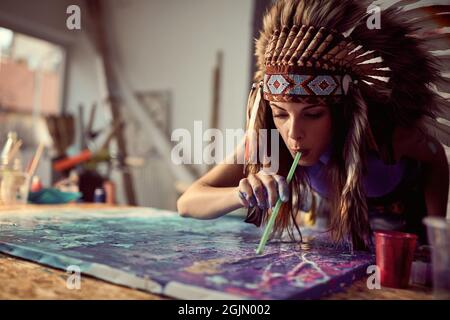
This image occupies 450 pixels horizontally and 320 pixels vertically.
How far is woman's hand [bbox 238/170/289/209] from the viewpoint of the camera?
950 millimetres

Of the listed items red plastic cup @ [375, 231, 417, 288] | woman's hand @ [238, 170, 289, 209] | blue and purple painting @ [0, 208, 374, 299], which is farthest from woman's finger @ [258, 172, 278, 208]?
red plastic cup @ [375, 231, 417, 288]

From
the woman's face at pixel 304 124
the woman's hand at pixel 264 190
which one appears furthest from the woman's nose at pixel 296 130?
the woman's hand at pixel 264 190

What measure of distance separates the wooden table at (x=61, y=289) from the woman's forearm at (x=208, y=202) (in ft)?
1.40

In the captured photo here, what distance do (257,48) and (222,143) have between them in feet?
8.45

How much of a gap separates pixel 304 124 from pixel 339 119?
13cm

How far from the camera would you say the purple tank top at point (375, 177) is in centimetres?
131

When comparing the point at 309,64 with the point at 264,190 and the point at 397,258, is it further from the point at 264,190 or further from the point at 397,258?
the point at 397,258

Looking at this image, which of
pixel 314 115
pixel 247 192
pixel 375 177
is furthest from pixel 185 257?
pixel 375 177

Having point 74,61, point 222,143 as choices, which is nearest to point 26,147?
point 74,61

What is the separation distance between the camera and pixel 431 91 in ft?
4.18

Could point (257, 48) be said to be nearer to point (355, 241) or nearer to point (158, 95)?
point (355, 241)

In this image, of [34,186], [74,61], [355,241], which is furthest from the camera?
[74,61]

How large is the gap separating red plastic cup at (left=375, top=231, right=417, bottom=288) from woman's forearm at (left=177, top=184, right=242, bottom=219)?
1.35 ft
